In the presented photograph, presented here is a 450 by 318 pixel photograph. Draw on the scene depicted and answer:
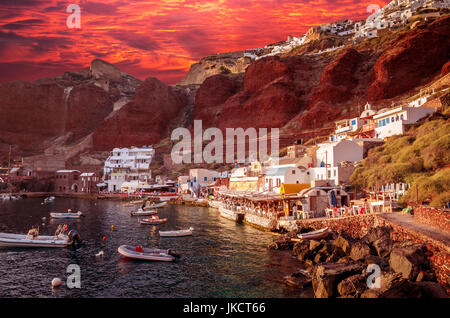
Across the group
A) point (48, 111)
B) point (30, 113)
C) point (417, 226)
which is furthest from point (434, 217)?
point (30, 113)

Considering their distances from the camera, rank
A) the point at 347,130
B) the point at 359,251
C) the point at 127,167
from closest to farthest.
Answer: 1. the point at 359,251
2. the point at 347,130
3. the point at 127,167

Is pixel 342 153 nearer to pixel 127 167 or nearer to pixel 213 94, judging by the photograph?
pixel 127 167

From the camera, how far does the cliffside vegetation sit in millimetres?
26767

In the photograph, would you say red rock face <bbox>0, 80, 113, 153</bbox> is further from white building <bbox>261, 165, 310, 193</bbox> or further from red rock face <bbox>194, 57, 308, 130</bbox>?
white building <bbox>261, 165, 310, 193</bbox>

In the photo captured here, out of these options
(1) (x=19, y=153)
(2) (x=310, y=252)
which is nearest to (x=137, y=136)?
(1) (x=19, y=153)

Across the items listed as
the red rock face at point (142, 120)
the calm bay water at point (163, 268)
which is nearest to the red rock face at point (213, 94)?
the red rock face at point (142, 120)

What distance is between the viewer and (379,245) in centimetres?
2109

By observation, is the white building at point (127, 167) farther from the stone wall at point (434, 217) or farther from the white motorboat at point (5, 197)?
the stone wall at point (434, 217)

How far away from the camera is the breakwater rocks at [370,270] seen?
46.5ft

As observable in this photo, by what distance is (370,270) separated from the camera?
17.4 meters

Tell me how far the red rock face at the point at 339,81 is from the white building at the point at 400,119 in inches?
1681

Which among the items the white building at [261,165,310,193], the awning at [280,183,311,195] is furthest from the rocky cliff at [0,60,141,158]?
the awning at [280,183,311,195]

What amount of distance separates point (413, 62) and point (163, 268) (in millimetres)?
85362

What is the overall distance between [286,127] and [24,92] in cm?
13309
